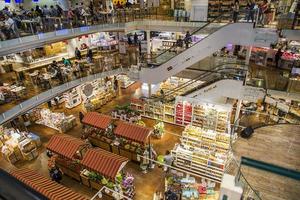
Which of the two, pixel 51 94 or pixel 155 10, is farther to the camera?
pixel 155 10

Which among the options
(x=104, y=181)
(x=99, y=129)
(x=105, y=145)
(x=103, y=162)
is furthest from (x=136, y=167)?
(x=99, y=129)

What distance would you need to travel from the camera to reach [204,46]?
13172 mm

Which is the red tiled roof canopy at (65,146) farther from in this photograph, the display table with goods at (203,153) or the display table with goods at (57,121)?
the display table with goods at (203,153)

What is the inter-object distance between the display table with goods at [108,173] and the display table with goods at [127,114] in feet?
16.2

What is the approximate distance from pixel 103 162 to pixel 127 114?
5.76m

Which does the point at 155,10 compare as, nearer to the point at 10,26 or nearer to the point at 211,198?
the point at 10,26

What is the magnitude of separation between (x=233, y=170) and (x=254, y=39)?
900cm

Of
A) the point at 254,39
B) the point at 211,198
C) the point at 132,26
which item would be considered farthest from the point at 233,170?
the point at 132,26

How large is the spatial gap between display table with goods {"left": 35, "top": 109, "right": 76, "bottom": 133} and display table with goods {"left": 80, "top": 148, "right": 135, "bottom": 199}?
5.15 m

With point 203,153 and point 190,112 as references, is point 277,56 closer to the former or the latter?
point 190,112

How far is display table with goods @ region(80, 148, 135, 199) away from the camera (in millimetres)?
9781

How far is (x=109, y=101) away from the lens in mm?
18812

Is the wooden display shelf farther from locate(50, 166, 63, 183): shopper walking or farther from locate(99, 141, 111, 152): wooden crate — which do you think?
locate(99, 141, 111, 152): wooden crate

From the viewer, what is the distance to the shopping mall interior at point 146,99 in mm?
10359
